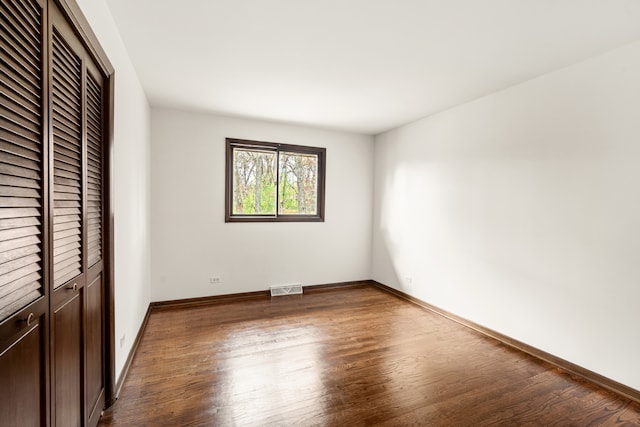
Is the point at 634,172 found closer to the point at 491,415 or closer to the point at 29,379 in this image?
the point at 491,415

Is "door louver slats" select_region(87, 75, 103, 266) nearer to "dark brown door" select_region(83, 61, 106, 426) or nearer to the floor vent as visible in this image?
"dark brown door" select_region(83, 61, 106, 426)

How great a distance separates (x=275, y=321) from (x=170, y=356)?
44.9 inches

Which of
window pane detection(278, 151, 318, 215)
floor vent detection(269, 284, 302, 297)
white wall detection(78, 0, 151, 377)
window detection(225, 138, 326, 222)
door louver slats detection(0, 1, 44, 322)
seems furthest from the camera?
window pane detection(278, 151, 318, 215)

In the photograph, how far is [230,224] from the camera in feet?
13.3

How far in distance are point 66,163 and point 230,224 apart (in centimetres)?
279

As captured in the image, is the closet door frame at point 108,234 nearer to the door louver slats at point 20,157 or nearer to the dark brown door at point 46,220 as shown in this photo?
the dark brown door at point 46,220

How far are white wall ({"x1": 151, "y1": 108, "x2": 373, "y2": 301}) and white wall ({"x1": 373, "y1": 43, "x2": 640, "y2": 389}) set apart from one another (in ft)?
4.07

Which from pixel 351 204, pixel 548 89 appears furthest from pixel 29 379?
pixel 351 204

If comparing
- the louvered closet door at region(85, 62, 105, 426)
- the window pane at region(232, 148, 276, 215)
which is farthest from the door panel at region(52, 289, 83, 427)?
the window pane at region(232, 148, 276, 215)

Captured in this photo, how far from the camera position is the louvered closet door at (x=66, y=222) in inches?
46.5

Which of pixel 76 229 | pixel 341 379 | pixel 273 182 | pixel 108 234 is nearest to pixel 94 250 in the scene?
pixel 108 234

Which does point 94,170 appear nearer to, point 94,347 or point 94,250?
point 94,250

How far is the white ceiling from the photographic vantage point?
1778mm

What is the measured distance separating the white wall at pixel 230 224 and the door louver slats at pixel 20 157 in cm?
285
